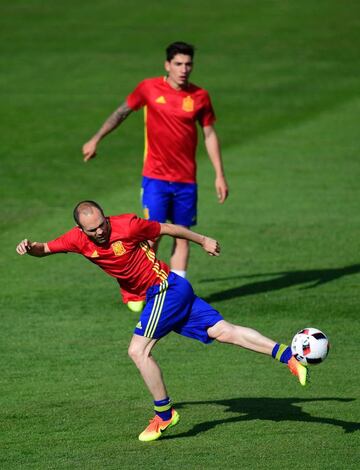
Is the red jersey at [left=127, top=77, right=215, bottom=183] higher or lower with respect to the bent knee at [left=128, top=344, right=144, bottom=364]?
higher

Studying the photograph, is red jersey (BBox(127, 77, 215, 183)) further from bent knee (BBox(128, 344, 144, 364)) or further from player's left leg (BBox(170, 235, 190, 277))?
bent knee (BBox(128, 344, 144, 364))

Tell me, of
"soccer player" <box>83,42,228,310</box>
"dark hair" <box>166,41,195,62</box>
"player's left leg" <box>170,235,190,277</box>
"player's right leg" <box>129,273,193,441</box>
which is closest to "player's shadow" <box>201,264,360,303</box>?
"player's left leg" <box>170,235,190,277</box>

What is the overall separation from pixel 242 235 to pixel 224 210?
153 centimetres

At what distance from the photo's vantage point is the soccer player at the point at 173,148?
1341 centimetres

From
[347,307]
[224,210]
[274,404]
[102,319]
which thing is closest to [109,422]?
[274,404]

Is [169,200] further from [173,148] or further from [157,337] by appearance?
[157,337]

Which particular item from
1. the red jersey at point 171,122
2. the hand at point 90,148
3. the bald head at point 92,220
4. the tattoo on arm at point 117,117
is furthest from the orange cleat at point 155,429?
the tattoo on arm at point 117,117

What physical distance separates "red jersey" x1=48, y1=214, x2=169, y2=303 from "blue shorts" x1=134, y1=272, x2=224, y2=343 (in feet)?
0.32

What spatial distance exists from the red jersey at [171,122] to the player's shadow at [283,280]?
148 cm

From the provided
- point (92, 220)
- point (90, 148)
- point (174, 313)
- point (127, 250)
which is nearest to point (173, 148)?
point (90, 148)

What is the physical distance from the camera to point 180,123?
44.2 feet

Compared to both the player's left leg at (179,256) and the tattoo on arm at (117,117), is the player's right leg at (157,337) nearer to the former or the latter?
the player's left leg at (179,256)

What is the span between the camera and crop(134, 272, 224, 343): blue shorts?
30.9ft

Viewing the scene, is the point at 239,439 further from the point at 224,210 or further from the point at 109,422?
the point at 224,210
